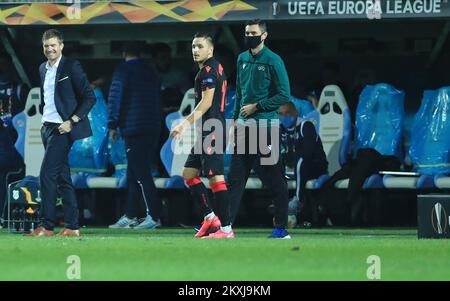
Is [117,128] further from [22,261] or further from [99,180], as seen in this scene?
[22,261]

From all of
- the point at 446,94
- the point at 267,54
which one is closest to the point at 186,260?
the point at 267,54

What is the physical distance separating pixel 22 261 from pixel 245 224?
751 centimetres

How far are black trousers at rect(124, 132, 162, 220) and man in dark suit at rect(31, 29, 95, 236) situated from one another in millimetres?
2807

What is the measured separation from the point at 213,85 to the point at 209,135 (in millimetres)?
513

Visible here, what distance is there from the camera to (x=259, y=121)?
535 inches

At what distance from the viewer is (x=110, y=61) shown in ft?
63.8

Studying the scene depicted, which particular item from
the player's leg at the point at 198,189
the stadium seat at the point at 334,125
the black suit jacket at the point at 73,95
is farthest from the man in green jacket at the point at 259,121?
the stadium seat at the point at 334,125

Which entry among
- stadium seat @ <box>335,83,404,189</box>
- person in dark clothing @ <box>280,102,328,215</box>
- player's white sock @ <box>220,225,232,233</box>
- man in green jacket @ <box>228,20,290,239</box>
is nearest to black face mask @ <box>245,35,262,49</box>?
man in green jacket @ <box>228,20,290,239</box>

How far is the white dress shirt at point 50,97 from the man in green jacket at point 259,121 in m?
1.86

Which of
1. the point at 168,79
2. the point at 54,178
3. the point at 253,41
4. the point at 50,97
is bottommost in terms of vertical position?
the point at 54,178

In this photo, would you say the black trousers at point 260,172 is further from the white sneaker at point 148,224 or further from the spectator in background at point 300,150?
the white sneaker at point 148,224

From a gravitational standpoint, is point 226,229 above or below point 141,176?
below

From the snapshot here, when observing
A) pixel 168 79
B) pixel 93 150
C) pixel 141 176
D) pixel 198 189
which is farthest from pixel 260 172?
pixel 168 79

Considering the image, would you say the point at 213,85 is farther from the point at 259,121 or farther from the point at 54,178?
the point at 54,178
